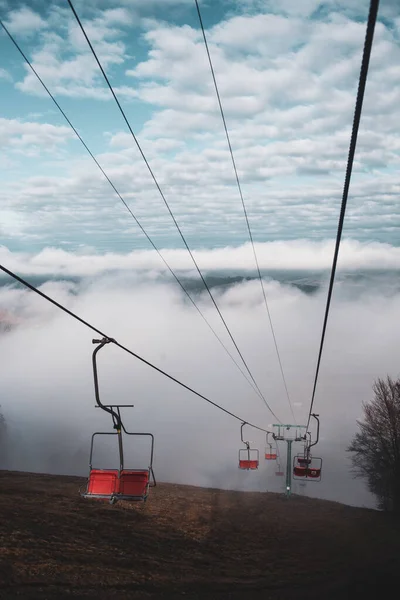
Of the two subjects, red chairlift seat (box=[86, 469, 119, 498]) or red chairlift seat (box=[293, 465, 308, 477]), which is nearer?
red chairlift seat (box=[86, 469, 119, 498])

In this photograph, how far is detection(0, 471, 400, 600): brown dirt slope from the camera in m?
22.1

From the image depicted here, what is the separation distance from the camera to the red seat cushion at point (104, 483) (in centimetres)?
2023

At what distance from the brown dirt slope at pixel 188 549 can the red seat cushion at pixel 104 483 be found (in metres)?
3.70

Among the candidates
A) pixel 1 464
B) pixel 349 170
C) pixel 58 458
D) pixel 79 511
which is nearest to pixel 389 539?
pixel 79 511

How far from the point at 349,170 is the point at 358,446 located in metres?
75.3

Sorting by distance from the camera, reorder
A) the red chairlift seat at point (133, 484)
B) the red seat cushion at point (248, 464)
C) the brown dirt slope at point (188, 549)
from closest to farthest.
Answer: the red chairlift seat at point (133, 484) < the brown dirt slope at point (188, 549) < the red seat cushion at point (248, 464)

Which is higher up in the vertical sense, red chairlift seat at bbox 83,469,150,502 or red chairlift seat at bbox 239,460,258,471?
red chairlift seat at bbox 239,460,258,471

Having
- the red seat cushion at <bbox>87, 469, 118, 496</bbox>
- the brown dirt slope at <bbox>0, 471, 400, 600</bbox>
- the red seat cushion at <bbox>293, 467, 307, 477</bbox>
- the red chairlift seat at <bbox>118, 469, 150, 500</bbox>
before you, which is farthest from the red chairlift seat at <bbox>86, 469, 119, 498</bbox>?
the red seat cushion at <bbox>293, 467, 307, 477</bbox>

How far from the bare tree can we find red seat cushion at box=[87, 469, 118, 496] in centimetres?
5426

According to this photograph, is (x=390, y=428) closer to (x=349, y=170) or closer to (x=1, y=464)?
(x=349, y=170)

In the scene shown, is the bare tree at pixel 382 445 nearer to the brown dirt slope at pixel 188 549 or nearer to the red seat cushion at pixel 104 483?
the brown dirt slope at pixel 188 549

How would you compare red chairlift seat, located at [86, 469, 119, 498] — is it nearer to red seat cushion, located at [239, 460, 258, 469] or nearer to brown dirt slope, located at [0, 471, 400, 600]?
brown dirt slope, located at [0, 471, 400, 600]

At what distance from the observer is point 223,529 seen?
1407 inches

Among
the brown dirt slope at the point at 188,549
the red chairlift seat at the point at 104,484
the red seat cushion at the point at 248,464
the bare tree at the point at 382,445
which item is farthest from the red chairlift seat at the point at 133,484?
the bare tree at the point at 382,445
